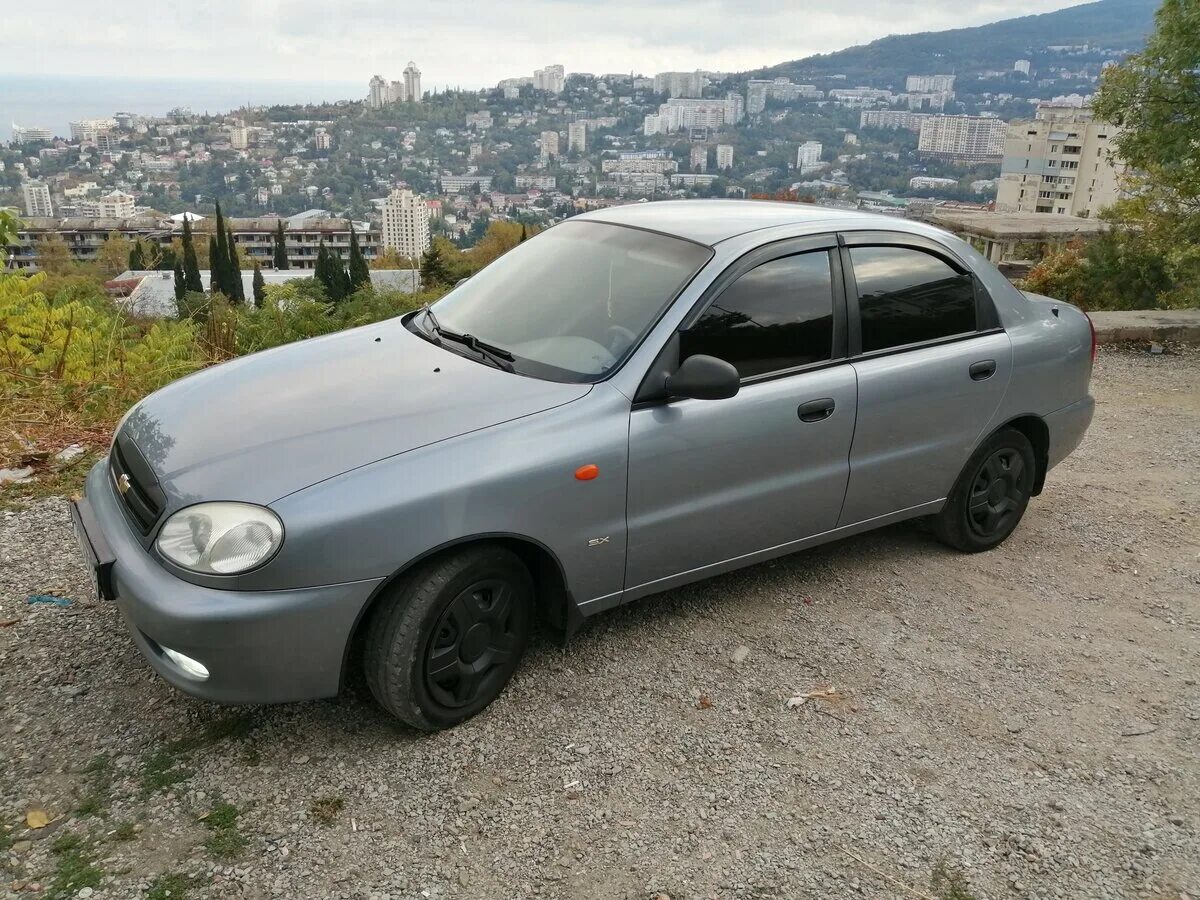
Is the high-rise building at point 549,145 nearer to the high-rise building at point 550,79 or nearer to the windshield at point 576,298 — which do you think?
the high-rise building at point 550,79

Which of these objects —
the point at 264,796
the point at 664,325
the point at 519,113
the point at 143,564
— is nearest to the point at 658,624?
the point at 664,325

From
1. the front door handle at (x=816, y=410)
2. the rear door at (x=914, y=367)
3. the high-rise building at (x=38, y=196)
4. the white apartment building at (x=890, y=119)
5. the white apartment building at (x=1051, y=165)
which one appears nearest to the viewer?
the front door handle at (x=816, y=410)

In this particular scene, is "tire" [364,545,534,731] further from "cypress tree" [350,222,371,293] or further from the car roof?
"cypress tree" [350,222,371,293]

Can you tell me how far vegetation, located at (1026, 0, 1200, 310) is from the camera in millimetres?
9266

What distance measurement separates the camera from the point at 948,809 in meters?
2.78

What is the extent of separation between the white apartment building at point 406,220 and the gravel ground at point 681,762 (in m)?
105

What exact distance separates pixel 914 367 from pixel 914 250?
0.56 m

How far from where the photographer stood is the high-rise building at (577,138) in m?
104

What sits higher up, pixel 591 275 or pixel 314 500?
pixel 591 275

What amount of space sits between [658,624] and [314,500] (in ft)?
5.53

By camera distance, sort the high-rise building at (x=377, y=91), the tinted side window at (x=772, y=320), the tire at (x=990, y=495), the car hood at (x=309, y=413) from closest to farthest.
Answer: the car hood at (x=309, y=413), the tinted side window at (x=772, y=320), the tire at (x=990, y=495), the high-rise building at (x=377, y=91)

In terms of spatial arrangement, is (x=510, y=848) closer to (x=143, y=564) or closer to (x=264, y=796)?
(x=264, y=796)

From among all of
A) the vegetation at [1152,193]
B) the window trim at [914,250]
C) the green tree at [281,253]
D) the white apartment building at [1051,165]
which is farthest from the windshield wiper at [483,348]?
the white apartment building at [1051,165]

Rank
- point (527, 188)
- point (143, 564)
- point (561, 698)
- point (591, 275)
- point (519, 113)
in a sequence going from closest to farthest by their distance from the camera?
point (143, 564), point (561, 698), point (591, 275), point (527, 188), point (519, 113)
